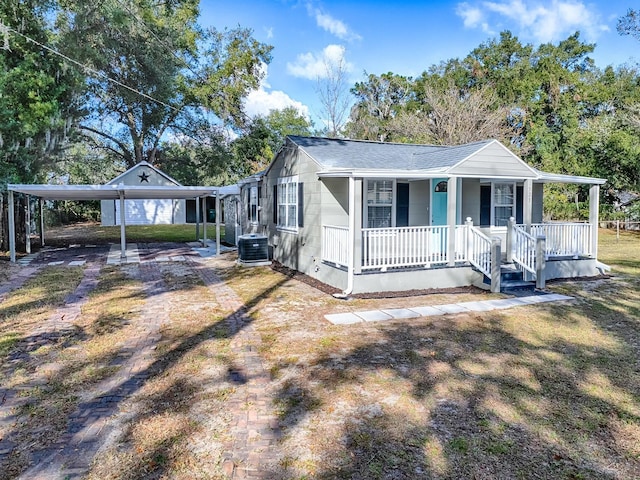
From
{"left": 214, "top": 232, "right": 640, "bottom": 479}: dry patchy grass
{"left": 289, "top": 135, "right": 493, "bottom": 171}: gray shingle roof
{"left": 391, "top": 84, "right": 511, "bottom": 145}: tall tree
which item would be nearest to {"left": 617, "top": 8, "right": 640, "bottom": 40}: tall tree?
{"left": 391, "top": 84, "right": 511, "bottom": 145}: tall tree

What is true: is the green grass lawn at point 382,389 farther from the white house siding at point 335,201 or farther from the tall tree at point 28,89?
the tall tree at point 28,89

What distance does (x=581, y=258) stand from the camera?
36.0 feet

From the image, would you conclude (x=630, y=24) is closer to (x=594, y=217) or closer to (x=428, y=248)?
(x=594, y=217)

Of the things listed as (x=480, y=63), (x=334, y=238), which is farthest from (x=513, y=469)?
(x=480, y=63)

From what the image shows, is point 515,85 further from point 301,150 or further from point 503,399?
point 503,399

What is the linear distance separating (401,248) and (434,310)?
6.99ft

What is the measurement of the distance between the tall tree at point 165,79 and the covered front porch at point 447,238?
14.1 meters

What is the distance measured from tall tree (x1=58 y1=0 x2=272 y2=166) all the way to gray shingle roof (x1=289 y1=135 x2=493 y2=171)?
38.2ft

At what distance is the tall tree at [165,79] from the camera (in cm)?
2064

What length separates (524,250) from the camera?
9641 mm

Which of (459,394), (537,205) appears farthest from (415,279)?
(537,205)

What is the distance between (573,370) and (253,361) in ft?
12.3

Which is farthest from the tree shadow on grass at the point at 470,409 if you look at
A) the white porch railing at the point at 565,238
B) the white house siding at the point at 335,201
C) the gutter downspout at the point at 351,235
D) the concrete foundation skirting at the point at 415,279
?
the white porch railing at the point at 565,238

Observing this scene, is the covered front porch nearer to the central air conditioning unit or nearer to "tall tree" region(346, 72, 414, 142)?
the central air conditioning unit
